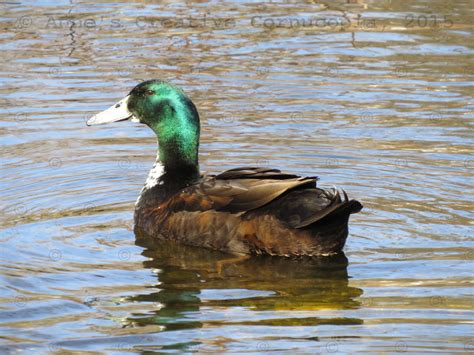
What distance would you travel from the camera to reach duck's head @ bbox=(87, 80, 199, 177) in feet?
33.9

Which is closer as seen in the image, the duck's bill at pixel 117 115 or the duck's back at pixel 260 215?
the duck's back at pixel 260 215

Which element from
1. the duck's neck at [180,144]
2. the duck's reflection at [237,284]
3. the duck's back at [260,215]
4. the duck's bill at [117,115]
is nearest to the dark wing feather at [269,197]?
the duck's back at [260,215]

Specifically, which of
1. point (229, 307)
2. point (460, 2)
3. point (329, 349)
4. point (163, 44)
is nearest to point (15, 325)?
point (229, 307)

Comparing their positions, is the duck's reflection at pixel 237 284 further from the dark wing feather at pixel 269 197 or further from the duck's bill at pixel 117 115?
the duck's bill at pixel 117 115

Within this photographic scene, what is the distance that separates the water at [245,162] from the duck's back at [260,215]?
13cm

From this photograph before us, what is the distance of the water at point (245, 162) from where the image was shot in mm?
7773

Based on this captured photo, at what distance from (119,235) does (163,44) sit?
291 inches

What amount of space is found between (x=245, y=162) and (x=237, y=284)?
127 inches

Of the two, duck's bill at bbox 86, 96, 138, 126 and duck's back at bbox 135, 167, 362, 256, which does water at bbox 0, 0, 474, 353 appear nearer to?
duck's back at bbox 135, 167, 362, 256

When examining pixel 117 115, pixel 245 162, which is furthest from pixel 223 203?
pixel 245 162

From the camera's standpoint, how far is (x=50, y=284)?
8.55 metres

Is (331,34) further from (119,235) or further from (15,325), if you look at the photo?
(15,325)

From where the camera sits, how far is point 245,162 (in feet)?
38.8

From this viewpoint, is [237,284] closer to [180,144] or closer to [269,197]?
[269,197]
